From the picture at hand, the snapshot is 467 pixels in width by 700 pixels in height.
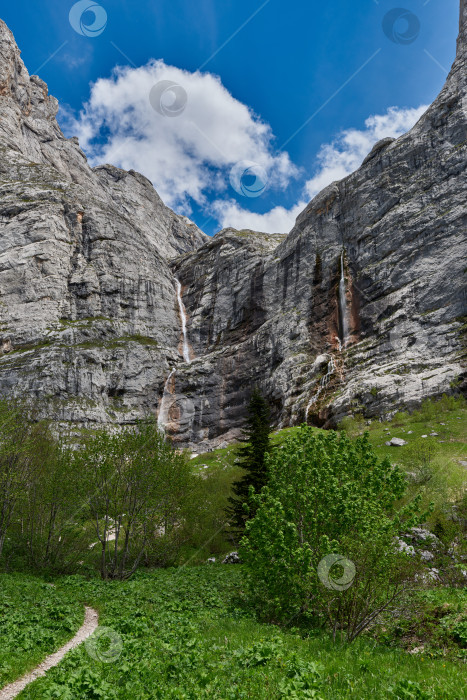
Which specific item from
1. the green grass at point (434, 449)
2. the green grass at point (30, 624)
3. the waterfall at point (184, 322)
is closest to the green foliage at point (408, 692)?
the green grass at point (30, 624)

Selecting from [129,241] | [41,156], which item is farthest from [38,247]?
[41,156]

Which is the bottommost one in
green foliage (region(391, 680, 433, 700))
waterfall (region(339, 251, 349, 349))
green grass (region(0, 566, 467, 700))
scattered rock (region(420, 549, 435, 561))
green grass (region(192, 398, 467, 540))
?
scattered rock (region(420, 549, 435, 561))

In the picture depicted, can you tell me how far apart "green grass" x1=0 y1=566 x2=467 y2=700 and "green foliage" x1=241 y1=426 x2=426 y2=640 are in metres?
1.30

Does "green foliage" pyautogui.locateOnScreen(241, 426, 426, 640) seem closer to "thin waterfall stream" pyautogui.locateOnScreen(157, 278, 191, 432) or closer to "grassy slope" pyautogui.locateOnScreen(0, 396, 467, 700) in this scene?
"grassy slope" pyautogui.locateOnScreen(0, 396, 467, 700)

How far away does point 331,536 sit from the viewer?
50.1 ft

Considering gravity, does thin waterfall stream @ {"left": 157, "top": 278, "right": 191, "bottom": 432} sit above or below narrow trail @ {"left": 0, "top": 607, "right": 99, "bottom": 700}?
Answer: above

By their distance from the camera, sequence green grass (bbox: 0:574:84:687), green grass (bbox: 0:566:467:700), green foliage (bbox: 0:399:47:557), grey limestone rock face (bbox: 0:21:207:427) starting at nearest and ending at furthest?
green grass (bbox: 0:566:467:700), green grass (bbox: 0:574:84:687), green foliage (bbox: 0:399:47:557), grey limestone rock face (bbox: 0:21:207:427)

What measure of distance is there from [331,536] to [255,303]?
109017 millimetres

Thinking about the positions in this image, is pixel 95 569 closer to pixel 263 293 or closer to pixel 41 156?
pixel 263 293

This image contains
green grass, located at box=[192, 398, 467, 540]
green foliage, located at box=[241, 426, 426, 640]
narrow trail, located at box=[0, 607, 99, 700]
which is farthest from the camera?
green grass, located at box=[192, 398, 467, 540]

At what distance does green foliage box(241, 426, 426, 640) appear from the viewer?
13753 millimetres

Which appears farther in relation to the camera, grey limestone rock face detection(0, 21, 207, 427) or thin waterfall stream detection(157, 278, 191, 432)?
thin waterfall stream detection(157, 278, 191, 432)

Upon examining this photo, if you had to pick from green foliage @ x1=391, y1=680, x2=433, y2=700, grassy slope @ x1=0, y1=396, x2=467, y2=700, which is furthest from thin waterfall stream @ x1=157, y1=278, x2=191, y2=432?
green foliage @ x1=391, y1=680, x2=433, y2=700

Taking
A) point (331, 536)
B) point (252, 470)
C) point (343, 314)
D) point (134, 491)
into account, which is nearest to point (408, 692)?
point (331, 536)
